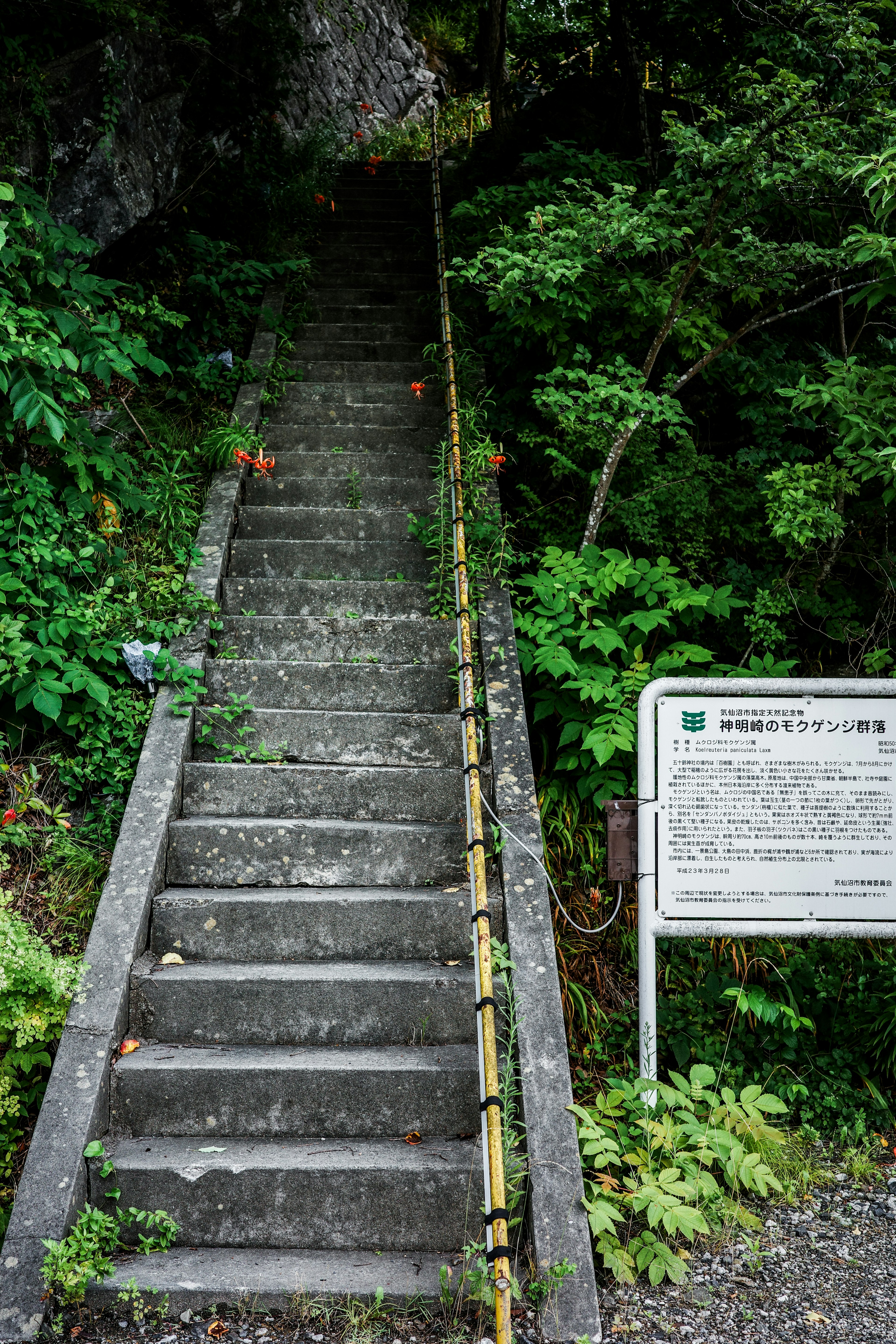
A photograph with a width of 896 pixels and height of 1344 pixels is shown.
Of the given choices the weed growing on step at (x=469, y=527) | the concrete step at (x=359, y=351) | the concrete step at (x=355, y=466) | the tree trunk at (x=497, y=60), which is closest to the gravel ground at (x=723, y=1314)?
the weed growing on step at (x=469, y=527)

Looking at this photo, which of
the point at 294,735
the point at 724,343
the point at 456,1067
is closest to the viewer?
the point at 456,1067

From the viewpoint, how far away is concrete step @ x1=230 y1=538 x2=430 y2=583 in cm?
505

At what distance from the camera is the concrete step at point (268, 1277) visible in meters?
2.65

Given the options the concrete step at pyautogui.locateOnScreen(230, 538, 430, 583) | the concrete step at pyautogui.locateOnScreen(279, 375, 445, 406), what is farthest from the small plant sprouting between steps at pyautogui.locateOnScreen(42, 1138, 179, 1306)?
the concrete step at pyautogui.locateOnScreen(279, 375, 445, 406)

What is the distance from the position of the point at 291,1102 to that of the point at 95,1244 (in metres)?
0.72

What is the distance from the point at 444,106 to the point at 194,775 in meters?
15.7

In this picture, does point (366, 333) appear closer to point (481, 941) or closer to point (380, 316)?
point (380, 316)

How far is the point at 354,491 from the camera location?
5.40 meters

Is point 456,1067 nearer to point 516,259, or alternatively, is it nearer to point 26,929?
point 26,929

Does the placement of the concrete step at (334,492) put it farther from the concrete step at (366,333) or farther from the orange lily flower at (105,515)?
the concrete step at (366,333)

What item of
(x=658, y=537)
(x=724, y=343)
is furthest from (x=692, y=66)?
(x=658, y=537)

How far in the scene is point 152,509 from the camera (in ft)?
15.8

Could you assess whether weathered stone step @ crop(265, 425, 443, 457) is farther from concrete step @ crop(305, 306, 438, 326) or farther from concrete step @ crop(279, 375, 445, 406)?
concrete step @ crop(305, 306, 438, 326)

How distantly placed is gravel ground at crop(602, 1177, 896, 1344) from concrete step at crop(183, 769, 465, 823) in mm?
1921
